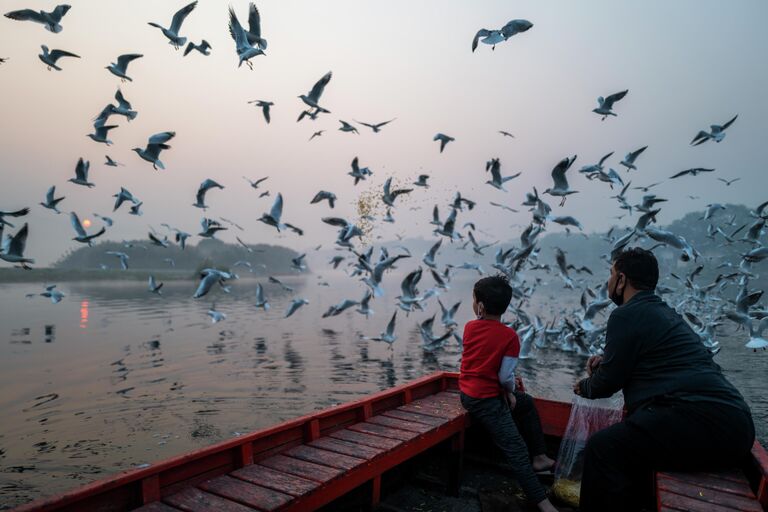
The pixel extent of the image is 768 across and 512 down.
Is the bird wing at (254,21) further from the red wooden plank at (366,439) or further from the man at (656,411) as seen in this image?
the man at (656,411)

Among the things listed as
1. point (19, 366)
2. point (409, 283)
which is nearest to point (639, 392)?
point (409, 283)

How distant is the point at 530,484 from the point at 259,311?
3181 centimetres

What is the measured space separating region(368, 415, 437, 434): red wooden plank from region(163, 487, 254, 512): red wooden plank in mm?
2076

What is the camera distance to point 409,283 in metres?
14.1

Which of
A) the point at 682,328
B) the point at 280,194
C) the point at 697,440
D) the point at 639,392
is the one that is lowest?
the point at 697,440

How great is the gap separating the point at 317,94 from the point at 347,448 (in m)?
7.64

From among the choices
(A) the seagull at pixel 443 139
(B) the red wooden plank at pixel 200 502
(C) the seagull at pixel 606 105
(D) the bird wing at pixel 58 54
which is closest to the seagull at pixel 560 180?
(C) the seagull at pixel 606 105

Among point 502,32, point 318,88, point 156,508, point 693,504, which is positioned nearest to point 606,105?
point 502,32

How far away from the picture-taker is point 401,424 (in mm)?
5562

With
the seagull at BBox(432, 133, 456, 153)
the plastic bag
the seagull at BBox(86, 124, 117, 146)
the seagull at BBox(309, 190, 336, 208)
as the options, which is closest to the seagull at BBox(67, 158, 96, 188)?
the seagull at BBox(86, 124, 117, 146)

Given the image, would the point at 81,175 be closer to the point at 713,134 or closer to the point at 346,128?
the point at 346,128

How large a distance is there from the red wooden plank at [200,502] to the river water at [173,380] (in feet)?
17.4

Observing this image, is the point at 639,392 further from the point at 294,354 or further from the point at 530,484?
the point at 294,354

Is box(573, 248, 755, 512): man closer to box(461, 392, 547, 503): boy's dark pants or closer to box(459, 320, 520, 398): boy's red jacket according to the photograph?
box(461, 392, 547, 503): boy's dark pants
